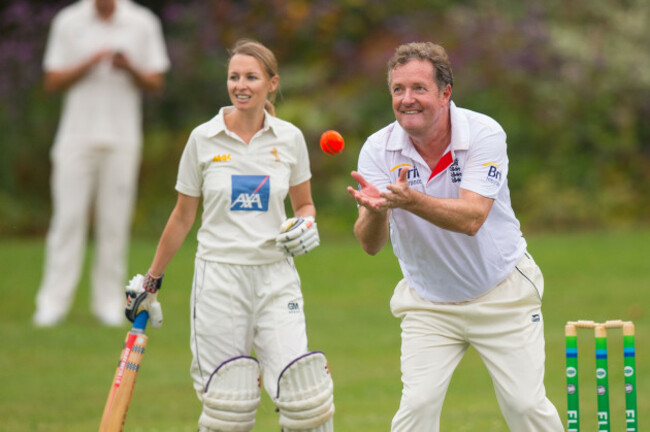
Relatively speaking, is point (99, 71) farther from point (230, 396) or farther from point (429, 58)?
point (429, 58)

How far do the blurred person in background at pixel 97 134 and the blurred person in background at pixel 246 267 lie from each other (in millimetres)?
3954

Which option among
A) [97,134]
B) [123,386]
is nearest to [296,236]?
[123,386]

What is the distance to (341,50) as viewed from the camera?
14875 millimetres

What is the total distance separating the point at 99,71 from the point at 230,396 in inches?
187

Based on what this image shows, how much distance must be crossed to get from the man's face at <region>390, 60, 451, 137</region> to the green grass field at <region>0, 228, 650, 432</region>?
2303 millimetres

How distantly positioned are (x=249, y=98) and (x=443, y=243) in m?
1.13

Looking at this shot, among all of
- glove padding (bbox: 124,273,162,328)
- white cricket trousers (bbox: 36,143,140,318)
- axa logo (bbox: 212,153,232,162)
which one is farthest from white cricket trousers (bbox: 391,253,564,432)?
white cricket trousers (bbox: 36,143,140,318)

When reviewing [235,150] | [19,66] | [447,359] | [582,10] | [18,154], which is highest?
[582,10]

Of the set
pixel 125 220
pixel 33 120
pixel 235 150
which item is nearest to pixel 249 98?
pixel 235 150

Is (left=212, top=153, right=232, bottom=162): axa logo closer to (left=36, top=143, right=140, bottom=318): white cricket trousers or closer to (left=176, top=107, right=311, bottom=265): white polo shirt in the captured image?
(left=176, top=107, right=311, bottom=265): white polo shirt

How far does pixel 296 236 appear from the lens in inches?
185

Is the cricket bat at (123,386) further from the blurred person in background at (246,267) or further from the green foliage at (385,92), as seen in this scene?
the green foliage at (385,92)

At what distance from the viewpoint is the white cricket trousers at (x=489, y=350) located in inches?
170

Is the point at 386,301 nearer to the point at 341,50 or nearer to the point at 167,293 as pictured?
the point at 167,293
